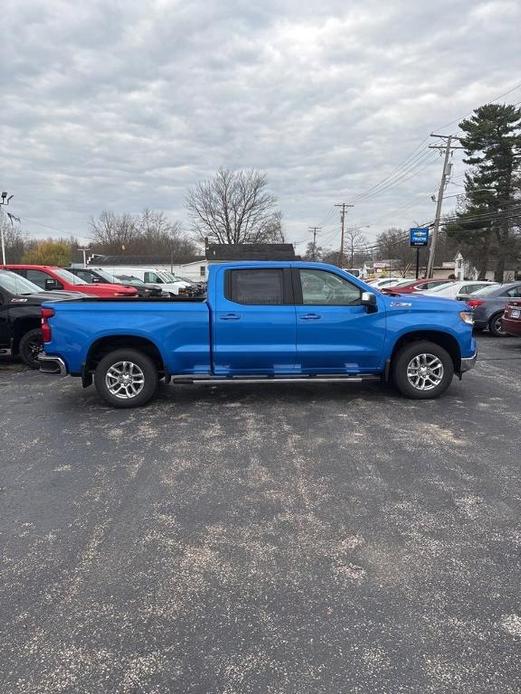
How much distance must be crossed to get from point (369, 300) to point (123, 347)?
10.8 ft

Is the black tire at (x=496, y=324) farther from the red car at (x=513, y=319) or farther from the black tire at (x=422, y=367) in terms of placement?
the black tire at (x=422, y=367)

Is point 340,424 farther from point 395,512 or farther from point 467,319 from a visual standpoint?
point 467,319

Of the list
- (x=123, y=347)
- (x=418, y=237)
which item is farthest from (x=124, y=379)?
(x=418, y=237)

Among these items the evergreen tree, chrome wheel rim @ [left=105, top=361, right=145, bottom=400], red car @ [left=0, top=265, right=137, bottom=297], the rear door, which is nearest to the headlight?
the rear door

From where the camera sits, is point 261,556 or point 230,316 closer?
point 261,556

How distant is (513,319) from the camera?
35.9 ft

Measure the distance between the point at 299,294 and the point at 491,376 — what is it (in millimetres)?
4147

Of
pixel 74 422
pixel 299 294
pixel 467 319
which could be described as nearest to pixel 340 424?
pixel 299 294

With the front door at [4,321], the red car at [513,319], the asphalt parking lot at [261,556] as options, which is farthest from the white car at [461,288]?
the front door at [4,321]

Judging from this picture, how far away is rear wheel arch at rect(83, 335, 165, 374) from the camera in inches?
245

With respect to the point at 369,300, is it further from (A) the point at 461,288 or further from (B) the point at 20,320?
(A) the point at 461,288

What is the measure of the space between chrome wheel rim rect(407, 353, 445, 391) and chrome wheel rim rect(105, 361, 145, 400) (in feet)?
11.9

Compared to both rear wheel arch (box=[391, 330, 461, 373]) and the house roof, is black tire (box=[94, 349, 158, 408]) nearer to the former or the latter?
rear wheel arch (box=[391, 330, 461, 373])

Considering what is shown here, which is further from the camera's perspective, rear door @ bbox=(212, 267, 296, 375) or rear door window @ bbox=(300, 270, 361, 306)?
rear door window @ bbox=(300, 270, 361, 306)
